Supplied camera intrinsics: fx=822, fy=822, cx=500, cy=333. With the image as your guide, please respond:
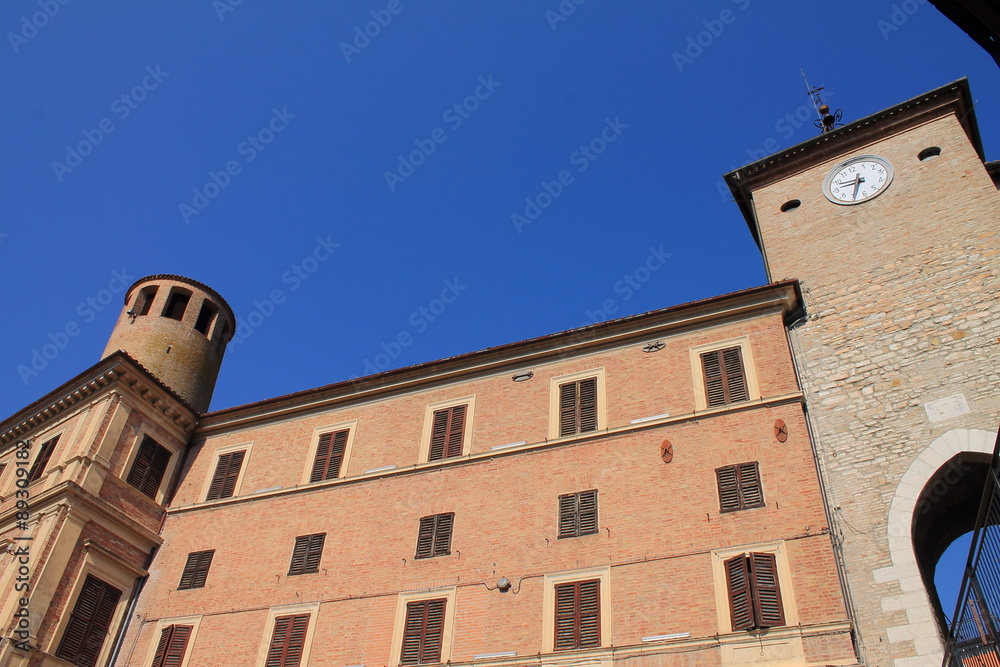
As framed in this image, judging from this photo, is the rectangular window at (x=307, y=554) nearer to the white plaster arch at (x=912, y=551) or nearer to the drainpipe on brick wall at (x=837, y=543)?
the drainpipe on brick wall at (x=837, y=543)

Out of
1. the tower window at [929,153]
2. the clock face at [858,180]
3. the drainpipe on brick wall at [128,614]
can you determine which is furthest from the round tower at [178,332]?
the tower window at [929,153]

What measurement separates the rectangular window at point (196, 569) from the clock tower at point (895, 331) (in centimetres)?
1463

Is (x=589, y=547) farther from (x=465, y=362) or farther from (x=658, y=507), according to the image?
(x=465, y=362)

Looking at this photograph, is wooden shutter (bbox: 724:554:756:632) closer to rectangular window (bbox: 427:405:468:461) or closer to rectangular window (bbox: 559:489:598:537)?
rectangular window (bbox: 559:489:598:537)

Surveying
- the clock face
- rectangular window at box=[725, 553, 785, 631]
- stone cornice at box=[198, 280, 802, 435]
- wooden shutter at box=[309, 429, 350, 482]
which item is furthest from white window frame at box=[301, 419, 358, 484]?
the clock face

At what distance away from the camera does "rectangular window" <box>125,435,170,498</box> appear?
2211 centimetres

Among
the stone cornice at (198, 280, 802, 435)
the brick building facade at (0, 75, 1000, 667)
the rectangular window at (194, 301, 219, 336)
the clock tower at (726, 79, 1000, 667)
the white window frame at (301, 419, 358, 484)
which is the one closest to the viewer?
the clock tower at (726, 79, 1000, 667)

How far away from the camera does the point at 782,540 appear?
1526 cm

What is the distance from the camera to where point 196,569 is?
67.4 feet

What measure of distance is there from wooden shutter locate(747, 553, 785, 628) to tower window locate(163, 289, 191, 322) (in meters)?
22.6

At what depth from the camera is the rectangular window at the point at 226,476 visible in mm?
22203

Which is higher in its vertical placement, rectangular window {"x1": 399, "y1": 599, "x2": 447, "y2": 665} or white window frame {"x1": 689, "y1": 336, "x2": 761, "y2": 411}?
white window frame {"x1": 689, "y1": 336, "x2": 761, "y2": 411}

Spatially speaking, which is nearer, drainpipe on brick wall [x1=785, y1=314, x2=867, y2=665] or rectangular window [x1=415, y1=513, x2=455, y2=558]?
drainpipe on brick wall [x1=785, y1=314, x2=867, y2=665]

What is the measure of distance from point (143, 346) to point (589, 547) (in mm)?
18693
